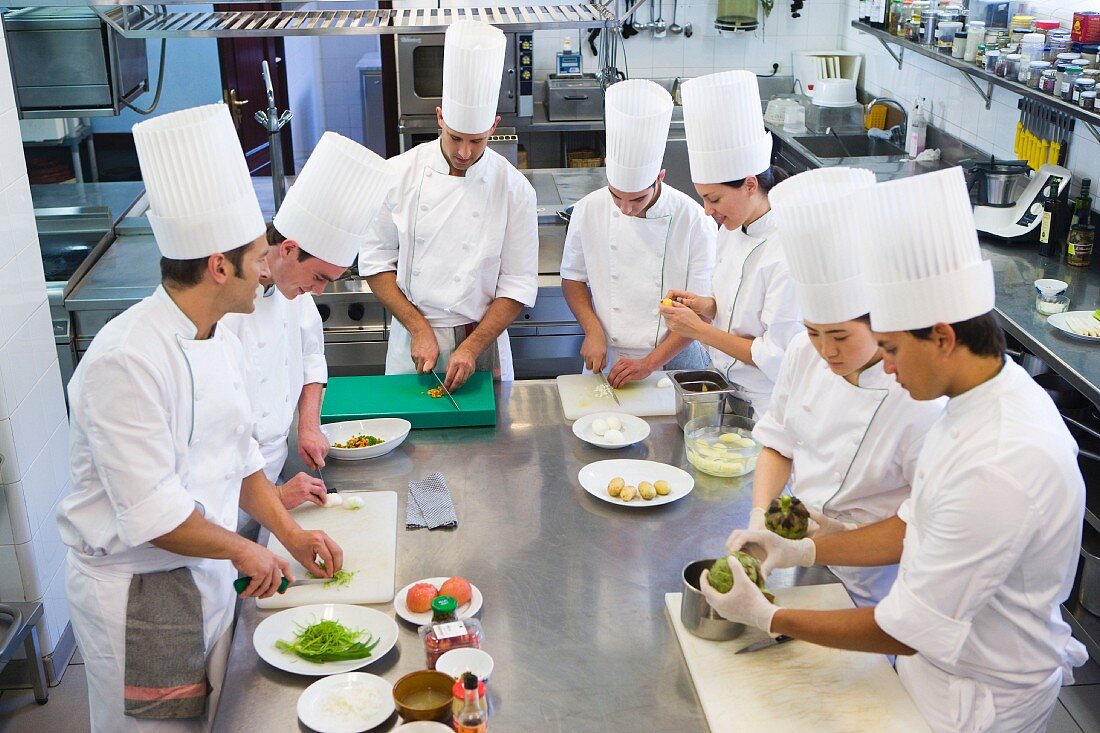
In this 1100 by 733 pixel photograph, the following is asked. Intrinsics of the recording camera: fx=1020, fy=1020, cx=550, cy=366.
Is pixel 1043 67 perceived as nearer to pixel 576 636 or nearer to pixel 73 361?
pixel 576 636

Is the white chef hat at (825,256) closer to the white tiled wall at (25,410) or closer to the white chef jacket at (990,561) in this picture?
the white chef jacket at (990,561)

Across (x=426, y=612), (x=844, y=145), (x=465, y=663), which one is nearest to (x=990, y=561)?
(x=465, y=663)

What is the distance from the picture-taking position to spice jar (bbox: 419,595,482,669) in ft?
6.33

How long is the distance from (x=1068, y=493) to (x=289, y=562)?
157cm

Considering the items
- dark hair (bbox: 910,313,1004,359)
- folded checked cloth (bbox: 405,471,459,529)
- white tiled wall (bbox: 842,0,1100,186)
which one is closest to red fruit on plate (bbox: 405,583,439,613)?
folded checked cloth (bbox: 405,471,459,529)

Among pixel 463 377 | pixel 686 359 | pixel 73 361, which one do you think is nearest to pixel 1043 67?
pixel 686 359

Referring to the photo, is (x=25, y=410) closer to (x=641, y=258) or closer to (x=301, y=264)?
(x=301, y=264)

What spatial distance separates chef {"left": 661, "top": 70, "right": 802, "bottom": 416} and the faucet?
341 centimetres

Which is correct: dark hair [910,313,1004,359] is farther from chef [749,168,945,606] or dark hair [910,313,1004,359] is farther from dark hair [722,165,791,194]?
dark hair [722,165,791,194]

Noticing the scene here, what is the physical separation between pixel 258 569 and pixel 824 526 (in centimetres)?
120

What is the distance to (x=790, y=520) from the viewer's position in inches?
84.4

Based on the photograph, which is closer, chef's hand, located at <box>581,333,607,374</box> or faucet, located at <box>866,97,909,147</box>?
chef's hand, located at <box>581,333,607,374</box>

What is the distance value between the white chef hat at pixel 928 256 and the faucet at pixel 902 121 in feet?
15.2

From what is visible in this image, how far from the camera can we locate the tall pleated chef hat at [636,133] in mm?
3090
